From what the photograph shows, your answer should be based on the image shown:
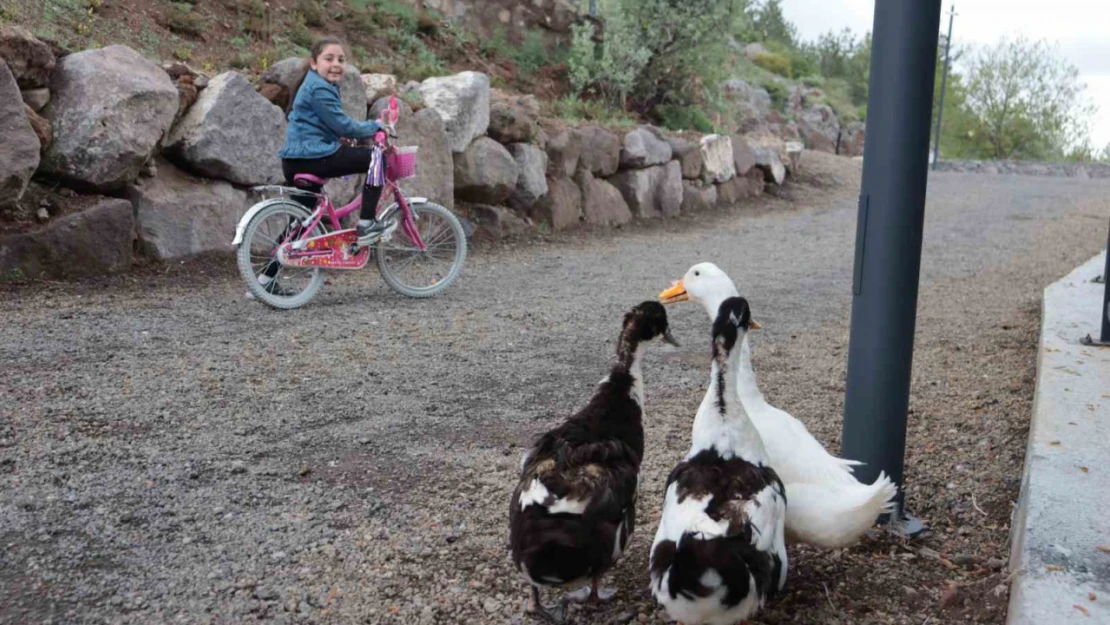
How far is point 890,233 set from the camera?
2902 mm

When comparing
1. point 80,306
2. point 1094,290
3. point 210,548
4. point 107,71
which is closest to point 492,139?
point 107,71

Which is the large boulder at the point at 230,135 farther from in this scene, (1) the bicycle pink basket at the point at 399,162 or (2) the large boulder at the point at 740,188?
(2) the large boulder at the point at 740,188

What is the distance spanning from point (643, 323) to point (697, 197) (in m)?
10.8

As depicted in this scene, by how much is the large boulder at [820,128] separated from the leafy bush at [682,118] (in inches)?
436

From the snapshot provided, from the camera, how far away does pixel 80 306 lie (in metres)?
6.09

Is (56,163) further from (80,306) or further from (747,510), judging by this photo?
(747,510)

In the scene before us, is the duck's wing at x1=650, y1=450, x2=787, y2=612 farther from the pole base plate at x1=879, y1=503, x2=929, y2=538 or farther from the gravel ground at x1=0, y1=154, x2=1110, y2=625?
the pole base plate at x1=879, y1=503, x2=929, y2=538

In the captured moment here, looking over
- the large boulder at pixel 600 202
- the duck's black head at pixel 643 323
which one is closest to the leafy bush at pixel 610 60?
the large boulder at pixel 600 202

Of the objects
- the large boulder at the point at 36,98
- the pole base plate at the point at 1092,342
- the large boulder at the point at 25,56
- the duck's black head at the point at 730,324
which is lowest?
the pole base plate at the point at 1092,342

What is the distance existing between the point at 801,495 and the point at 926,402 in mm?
2121

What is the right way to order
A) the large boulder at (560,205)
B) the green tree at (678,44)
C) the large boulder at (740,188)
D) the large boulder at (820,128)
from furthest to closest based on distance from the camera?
the large boulder at (820,128) → the large boulder at (740,188) → the green tree at (678,44) → the large boulder at (560,205)

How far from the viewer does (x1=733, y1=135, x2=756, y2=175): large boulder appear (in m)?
15.0

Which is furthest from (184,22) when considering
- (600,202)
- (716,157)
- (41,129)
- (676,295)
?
(716,157)

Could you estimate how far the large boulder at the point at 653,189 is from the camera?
12.5 m
